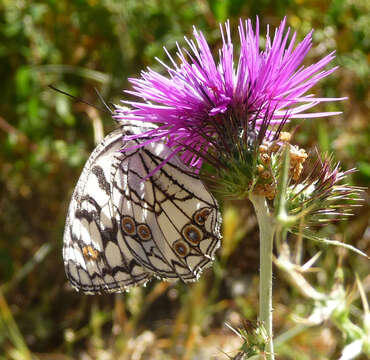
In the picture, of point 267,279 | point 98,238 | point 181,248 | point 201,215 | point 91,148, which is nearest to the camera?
point 267,279

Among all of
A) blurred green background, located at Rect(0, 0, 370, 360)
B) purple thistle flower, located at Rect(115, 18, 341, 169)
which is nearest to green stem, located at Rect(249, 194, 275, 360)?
purple thistle flower, located at Rect(115, 18, 341, 169)

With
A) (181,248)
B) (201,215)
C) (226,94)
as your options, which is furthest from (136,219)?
(226,94)

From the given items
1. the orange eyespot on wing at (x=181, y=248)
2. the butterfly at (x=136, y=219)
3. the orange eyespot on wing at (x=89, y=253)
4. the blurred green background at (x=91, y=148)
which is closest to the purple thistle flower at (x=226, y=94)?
the butterfly at (x=136, y=219)

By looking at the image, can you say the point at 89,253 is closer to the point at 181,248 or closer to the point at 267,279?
the point at 181,248

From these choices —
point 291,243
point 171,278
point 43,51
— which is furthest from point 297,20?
point 171,278

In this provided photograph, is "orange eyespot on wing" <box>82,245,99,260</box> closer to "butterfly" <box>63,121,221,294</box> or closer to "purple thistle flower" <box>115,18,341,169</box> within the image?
"butterfly" <box>63,121,221,294</box>

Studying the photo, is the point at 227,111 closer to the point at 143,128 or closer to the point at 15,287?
A: the point at 143,128
